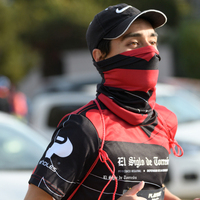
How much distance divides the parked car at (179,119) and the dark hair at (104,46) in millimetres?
4119

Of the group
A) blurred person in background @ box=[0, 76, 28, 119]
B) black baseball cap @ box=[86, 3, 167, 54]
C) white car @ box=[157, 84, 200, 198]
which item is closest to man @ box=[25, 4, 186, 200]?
black baseball cap @ box=[86, 3, 167, 54]

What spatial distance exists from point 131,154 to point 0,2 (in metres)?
24.1

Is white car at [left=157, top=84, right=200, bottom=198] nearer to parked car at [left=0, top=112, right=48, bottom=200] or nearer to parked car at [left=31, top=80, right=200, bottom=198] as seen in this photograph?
parked car at [left=31, top=80, right=200, bottom=198]

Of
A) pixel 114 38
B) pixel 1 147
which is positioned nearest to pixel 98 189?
pixel 114 38

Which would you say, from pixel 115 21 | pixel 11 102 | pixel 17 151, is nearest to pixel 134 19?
pixel 115 21

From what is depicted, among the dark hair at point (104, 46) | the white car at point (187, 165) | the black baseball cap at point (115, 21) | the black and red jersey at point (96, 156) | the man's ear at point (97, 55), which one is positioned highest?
the black baseball cap at point (115, 21)

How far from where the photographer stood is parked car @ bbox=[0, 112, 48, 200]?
11.0 feet

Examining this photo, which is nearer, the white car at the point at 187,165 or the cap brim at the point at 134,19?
the cap brim at the point at 134,19

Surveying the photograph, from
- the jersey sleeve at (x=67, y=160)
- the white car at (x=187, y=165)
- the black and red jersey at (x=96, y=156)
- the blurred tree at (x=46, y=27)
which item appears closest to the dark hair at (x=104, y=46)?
the black and red jersey at (x=96, y=156)

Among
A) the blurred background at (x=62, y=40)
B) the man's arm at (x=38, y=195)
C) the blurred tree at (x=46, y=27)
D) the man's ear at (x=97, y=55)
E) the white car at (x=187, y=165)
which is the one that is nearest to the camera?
the man's arm at (x=38, y=195)

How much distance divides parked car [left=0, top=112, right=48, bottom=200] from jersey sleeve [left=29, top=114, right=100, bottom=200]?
1.63 meters

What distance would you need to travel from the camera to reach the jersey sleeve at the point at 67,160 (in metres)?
1.61

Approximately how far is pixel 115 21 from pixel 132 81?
0.31 metres

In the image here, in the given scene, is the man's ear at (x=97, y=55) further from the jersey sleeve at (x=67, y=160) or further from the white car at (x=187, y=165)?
the white car at (x=187, y=165)
